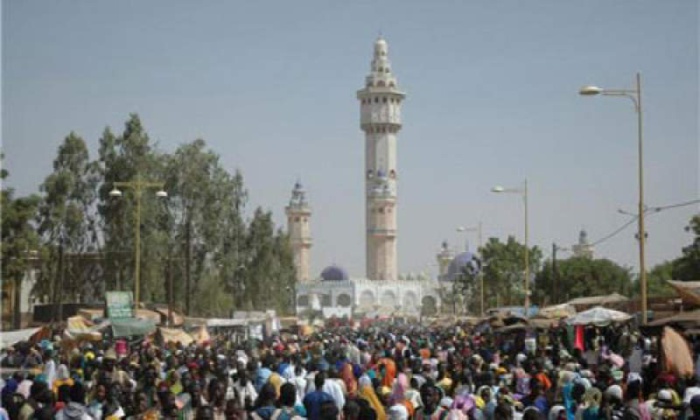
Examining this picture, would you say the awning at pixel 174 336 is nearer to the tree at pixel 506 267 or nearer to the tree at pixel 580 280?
the tree at pixel 580 280

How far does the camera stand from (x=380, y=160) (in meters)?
149

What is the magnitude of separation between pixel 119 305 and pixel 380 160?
119 metres

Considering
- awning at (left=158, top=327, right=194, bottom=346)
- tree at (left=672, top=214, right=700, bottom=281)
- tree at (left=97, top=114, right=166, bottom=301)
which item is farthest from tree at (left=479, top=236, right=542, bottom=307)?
awning at (left=158, top=327, right=194, bottom=346)

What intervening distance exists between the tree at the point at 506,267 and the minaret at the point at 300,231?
A: 76105 mm

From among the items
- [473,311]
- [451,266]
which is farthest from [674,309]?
[451,266]

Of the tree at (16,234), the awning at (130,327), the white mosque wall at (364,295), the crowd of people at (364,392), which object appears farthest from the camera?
the white mosque wall at (364,295)

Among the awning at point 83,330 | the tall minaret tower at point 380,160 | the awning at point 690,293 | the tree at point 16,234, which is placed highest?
the tall minaret tower at point 380,160

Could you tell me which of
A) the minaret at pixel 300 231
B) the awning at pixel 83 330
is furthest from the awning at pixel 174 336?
the minaret at pixel 300 231

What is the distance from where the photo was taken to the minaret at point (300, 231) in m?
158

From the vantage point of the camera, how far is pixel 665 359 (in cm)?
1564

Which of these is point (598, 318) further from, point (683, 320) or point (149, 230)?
point (149, 230)

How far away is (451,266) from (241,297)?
4239 inches

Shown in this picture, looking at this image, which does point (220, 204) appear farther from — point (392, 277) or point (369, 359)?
point (392, 277)

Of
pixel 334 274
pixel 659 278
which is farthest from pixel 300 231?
pixel 659 278
